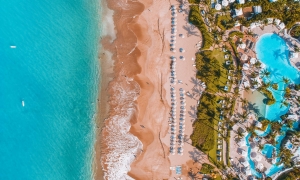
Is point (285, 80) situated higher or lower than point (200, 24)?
lower

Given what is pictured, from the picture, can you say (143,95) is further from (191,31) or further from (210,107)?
(191,31)

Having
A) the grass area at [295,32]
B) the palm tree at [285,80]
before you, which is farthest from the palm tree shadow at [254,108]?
the grass area at [295,32]

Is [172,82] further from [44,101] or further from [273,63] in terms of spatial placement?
[44,101]

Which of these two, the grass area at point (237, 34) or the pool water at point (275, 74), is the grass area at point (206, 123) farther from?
the grass area at point (237, 34)

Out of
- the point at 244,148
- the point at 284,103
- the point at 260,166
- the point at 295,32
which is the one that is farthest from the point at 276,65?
the point at 260,166

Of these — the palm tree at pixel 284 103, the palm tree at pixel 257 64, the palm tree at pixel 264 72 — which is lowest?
the palm tree at pixel 284 103
